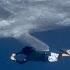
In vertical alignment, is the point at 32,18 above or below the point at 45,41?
above

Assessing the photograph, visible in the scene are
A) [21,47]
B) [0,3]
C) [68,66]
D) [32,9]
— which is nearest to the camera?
[0,3]

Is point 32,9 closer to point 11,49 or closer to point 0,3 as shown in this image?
point 0,3

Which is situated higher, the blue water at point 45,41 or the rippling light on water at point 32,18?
the rippling light on water at point 32,18

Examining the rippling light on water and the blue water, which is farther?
the blue water

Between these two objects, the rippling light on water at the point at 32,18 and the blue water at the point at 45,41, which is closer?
the rippling light on water at the point at 32,18

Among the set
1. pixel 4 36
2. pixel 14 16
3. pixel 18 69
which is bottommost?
pixel 18 69

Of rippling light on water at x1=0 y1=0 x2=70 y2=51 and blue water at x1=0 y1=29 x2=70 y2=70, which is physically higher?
rippling light on water at x1=0 y1=0 x2=70 y2=51

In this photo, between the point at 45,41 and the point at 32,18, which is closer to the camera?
the point at 32,18

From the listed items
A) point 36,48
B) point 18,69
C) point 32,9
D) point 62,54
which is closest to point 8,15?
point 32,9
